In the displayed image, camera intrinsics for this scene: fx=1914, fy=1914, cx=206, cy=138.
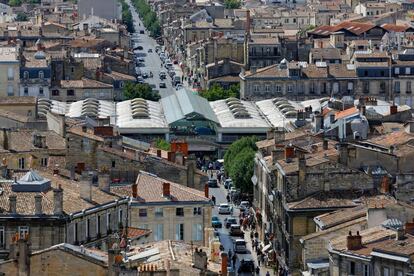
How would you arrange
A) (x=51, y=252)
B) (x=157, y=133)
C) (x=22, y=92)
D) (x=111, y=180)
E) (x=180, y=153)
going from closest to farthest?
(x=51, y=252) < (x=111, y=180) < (x=180, y=153) < (x=157, y=133) < (x=22, y=92)

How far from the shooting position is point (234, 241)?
276 feet

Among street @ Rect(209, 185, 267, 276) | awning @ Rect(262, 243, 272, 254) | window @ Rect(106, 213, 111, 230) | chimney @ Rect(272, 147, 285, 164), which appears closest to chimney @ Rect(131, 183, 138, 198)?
window @ Rect(106, 213, 111, 230)

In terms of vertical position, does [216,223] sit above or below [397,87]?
below

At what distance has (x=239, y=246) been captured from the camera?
82.4 metres

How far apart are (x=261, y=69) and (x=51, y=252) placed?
92.6 meters

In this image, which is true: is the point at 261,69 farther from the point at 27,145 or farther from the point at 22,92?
the point at 27,145

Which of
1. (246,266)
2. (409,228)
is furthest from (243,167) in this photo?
(409,228)

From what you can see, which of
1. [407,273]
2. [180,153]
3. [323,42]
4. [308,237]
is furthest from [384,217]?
[323,42]

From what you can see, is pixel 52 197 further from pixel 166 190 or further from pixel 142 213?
pixel 166 190

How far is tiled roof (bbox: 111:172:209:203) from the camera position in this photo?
71.8 meters

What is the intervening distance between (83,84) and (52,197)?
73638 millimetres

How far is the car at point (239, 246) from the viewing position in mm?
81812

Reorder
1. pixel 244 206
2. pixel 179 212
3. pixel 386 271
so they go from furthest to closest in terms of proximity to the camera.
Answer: pixel 244 206
pixel 179 212
pixel 386 271

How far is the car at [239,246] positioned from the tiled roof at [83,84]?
2171 inches
